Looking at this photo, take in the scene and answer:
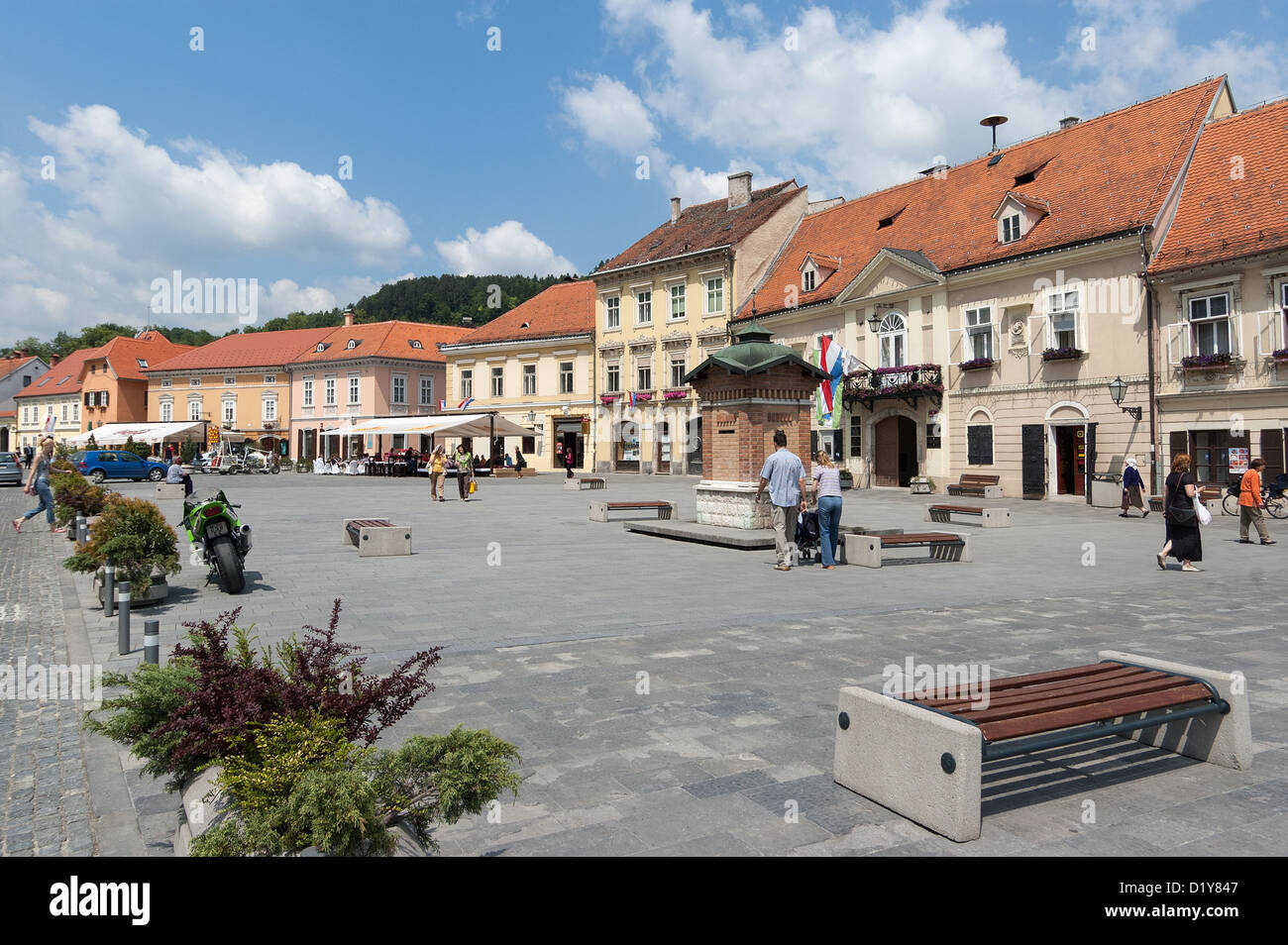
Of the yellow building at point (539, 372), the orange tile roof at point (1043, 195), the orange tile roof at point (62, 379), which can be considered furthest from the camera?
the orange tile roof at point (62, 379)

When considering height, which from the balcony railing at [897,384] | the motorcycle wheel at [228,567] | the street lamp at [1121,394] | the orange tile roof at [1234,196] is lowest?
the motorcycle wheel at [228,567]

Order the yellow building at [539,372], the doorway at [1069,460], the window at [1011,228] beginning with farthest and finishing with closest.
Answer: the yellow building at [539,372] < the window at [1011,228] < the doorway at [1069,460]

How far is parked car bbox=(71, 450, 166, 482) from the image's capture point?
41156mm

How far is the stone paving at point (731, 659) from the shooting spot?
13.3 feet

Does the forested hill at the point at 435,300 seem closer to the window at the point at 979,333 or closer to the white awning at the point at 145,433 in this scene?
the white awning at the point at 145,433

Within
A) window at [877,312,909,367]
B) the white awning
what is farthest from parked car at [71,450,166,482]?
window at [877,312,909,367]

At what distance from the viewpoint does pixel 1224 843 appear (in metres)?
3.81

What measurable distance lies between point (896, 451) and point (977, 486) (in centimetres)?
610

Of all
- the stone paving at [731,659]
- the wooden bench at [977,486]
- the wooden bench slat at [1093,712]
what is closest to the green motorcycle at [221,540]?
the stone paving at [731,659]

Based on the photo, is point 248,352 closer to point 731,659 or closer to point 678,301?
point 678,301

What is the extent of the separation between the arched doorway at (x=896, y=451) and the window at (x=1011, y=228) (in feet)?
25.6

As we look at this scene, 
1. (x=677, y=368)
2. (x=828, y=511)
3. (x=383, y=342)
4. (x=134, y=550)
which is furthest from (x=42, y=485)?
(x=383, y=342)
